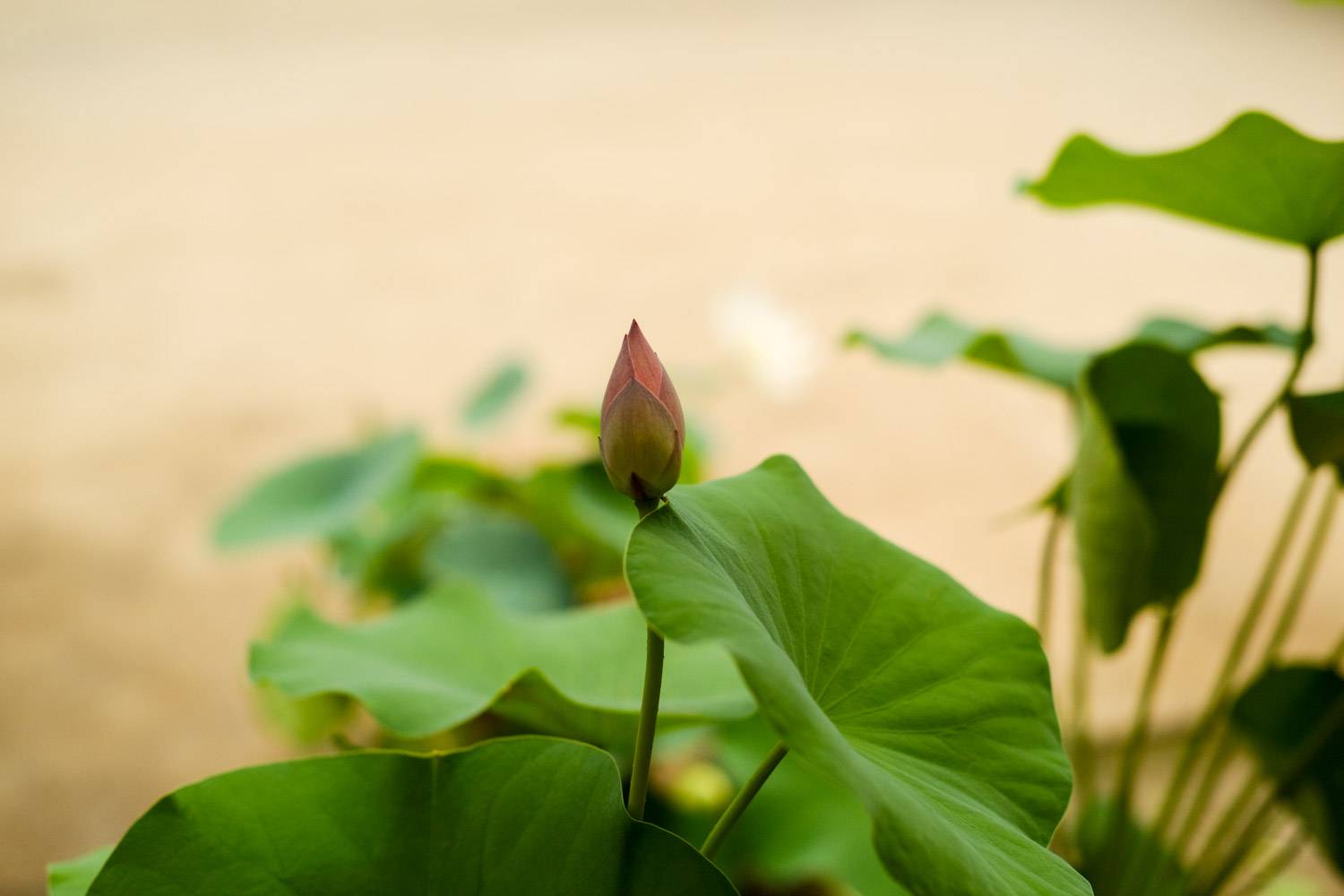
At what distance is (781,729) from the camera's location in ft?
0.84

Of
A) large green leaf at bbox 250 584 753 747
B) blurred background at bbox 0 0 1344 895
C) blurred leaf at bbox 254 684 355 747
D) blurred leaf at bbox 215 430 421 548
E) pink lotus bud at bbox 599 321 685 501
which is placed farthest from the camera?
blurred background at bbox 0 0 1344 895

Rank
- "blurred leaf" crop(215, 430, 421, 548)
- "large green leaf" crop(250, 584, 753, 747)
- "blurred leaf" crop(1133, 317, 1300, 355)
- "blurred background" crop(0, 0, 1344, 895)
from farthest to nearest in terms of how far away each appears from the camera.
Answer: "blurred background" crop(0, 0, 1344, 895), "blurred leaf" crop(215, 430, 421, 548), "blurred leaf" crop(1133, 317, 1300, 355), "large green leaf" crop(250, 584, 753, 747)

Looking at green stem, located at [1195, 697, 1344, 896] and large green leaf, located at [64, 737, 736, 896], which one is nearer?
large green leaf, located at [64, 737, 736, 896]

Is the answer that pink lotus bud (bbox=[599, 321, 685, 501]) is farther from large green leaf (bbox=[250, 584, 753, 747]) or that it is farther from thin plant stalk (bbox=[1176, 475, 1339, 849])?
thin plant stalk (bbox=[1176, 475, 1339, 849])

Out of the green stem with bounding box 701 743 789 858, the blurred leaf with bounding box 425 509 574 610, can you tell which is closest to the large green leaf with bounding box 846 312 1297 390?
the green stem with bounding box 701 743 789 858

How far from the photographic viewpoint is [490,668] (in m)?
0.54

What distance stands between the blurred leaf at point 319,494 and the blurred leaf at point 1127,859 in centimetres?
62

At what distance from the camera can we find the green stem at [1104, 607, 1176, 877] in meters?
0.57

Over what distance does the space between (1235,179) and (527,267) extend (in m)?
1.93

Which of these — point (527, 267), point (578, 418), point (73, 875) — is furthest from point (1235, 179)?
point (527, 267)

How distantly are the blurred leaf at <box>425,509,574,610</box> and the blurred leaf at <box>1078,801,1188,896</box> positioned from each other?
1.49 feet

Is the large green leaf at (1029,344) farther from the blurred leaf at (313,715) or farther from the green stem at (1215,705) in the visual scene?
the blurred leaf at (313,715)

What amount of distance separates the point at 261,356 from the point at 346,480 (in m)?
1.10

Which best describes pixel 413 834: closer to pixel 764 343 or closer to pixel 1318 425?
pixel 1318 425
